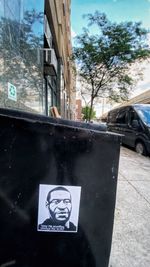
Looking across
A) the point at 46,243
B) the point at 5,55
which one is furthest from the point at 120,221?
the point at 5,55

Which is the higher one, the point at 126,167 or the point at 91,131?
the point at 91,131

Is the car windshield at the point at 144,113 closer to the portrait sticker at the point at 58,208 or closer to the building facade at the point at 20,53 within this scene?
the building facade at the point at 20,53

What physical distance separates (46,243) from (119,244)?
4.01 feet

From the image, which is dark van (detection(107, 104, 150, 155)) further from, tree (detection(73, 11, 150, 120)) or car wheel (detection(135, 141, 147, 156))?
tree (detection(73, 11, 150, 120))

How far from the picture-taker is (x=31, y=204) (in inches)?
55.6

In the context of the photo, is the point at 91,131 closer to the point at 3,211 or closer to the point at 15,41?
the point at 3,211

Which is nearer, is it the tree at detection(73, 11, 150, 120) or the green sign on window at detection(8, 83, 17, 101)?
the green sign on window at detection(8, 83, 17, 101)

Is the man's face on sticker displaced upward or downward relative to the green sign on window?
downward

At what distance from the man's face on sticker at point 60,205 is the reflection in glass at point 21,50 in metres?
1.65

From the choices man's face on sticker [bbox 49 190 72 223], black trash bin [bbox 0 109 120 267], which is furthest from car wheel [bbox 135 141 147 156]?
man's face on sticker [bbox 49 190 72 223]

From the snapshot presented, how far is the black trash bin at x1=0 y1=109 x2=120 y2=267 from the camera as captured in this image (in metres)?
1.39

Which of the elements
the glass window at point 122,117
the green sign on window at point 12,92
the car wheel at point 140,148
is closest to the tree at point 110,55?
the glass window at point 122,117

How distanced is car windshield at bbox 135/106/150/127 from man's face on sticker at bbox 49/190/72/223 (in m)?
7.79

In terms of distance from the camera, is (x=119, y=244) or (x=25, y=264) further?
(x=119, y=244)
